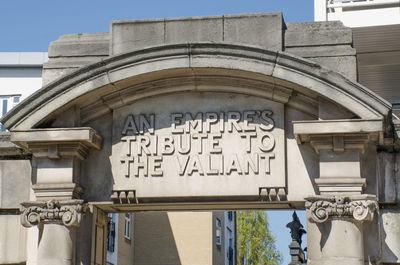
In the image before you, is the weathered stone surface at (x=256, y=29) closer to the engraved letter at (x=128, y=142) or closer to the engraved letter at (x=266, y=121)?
the engraved letter at (x=266, y=121)

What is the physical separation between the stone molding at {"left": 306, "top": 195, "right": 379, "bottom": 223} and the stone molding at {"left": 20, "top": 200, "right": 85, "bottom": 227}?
10.4ft

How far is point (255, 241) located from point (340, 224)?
4429cm

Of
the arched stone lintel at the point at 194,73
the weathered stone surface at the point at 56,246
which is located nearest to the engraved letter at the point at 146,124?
the arched stone lintel at the point at 194,73

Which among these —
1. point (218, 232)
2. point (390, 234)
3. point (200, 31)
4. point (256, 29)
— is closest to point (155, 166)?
point (200, 31)

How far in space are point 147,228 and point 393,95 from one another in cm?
1773

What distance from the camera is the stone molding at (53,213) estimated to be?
1051 centimetres

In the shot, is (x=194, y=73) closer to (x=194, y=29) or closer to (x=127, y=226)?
(x=194, y=29)

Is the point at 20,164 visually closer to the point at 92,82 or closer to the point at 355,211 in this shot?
the point at 92,82

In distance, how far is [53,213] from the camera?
1054cm

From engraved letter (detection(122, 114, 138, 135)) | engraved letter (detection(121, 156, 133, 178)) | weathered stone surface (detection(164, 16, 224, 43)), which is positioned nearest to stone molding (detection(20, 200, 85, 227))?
engraved letter (detection(121, 156, 133, 178))

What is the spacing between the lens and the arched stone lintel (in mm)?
9836

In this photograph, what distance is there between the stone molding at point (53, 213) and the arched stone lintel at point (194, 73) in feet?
3.64

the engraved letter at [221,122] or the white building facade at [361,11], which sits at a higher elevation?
the white building facade at [361,11]

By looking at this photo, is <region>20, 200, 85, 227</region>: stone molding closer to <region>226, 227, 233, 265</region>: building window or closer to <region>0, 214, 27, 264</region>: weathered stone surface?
<region>0, 214, 27, 264</region>: weathered stone surface
